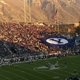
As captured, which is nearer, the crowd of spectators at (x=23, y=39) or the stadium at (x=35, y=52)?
the stadium at (x=35, y=52)

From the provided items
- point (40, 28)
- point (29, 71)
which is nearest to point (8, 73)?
point (29, 71)

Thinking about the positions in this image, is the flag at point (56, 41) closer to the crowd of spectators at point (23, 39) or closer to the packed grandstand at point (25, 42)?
the packed grandstand at point (25, 42)

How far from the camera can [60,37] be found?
198 feet

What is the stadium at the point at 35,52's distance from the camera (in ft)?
110

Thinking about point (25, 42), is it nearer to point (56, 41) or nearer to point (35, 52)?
point (35, 52)

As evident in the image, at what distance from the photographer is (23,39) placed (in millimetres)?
55812

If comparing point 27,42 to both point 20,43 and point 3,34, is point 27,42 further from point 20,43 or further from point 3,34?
point 3,34

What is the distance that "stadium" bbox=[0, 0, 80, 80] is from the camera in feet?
110

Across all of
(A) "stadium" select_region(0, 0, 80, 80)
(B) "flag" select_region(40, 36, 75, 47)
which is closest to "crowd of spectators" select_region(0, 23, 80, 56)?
(A) "stadium" select_region(0, 0, 80, 80)

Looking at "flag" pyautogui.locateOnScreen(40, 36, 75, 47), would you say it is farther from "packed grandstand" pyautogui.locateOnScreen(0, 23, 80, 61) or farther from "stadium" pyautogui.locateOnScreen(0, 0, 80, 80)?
"packed grandstand" pyautogui.locateOnScreen(0, 23, 80, 61)

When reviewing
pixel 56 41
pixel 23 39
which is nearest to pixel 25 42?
pixel 23 39

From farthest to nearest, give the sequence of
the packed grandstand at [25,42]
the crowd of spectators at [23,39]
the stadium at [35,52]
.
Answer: the crowd of spectators at [23,39]
the packed grandstand at [25,42]
the stadium at [35,52]

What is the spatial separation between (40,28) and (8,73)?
3232 centimetres

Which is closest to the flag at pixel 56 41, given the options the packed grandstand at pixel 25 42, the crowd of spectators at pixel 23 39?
the packed grandstand at pixel 25 42
